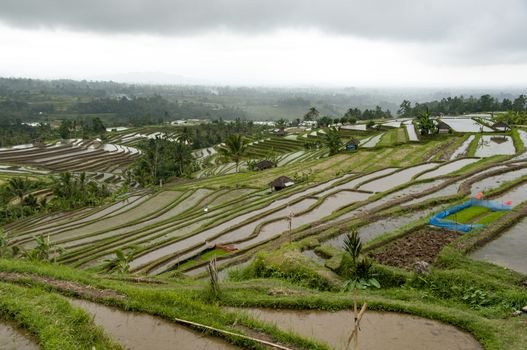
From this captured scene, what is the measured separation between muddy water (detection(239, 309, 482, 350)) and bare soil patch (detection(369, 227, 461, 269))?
3.44 m

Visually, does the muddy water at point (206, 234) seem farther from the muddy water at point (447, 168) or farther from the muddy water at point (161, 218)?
the muddy water at point (447, 168)

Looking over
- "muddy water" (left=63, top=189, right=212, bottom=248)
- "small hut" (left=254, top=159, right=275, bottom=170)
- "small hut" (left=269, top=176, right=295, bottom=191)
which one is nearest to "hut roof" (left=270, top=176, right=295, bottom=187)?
"small hut" (left=269, top=176, right=295, bottom=191)

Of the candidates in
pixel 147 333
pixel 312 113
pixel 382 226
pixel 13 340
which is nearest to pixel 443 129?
pixel 382 226

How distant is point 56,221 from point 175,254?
21.0 metres

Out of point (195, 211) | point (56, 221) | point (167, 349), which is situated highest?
point (167, 349)

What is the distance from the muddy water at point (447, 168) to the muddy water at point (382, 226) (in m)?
8.78

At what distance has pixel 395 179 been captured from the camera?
82.6 ft

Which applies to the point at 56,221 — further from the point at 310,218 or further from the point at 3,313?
the point at 3,313

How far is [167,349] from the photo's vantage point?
21.2 feet

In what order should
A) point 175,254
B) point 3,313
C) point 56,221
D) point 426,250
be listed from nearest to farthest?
point 3,313
point 426,250
point 175,254
point 56,221

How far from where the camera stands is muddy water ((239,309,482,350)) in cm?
661

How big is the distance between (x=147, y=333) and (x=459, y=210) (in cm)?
1340

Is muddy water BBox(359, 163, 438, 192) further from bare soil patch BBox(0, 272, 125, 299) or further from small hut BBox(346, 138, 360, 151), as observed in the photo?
bare soil patch BBox(0, 272, 125, 299)

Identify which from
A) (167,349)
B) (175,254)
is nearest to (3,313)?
(167,349)
